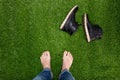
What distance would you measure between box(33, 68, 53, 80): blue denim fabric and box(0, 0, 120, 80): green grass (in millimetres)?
83

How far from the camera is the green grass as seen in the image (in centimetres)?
218

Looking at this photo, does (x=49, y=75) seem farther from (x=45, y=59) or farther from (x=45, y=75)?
(x=45, y=59)

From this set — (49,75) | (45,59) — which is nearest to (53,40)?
(45,59)

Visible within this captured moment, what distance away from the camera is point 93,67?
7.50 feet

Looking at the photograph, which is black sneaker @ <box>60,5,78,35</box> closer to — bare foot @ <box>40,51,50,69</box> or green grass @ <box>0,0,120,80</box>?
green grass @ <box>0,0,120,80</box>

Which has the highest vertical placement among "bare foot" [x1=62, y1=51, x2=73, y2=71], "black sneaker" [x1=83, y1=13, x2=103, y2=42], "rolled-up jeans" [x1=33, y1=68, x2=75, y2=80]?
"black sneaker" [x1=83, y1=13, x2=103, y2=42]

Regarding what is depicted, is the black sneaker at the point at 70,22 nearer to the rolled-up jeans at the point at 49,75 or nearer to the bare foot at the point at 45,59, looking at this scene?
the bare foot at the point at 45,59

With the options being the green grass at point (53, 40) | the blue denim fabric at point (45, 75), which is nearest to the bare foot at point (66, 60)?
the green grass at point (53, 40)

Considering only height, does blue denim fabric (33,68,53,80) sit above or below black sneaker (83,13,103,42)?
below

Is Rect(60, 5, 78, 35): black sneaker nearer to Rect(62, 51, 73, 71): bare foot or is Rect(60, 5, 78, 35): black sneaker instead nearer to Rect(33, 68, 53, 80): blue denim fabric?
Rect(62, 51, 73, 71): bare foot

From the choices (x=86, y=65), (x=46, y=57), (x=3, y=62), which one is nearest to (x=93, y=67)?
(x=86, y=65)

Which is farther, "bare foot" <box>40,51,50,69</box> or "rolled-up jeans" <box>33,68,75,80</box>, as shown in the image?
"bare foot" <box>40,51,50,69</box>

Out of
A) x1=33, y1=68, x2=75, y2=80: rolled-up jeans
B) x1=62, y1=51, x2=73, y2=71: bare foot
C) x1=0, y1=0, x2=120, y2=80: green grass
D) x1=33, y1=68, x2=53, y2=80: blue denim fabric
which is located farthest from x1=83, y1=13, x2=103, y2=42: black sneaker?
x1=33, y1=68, x2=53, y2=80: blue denim fabric

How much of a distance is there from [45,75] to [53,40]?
36cm
